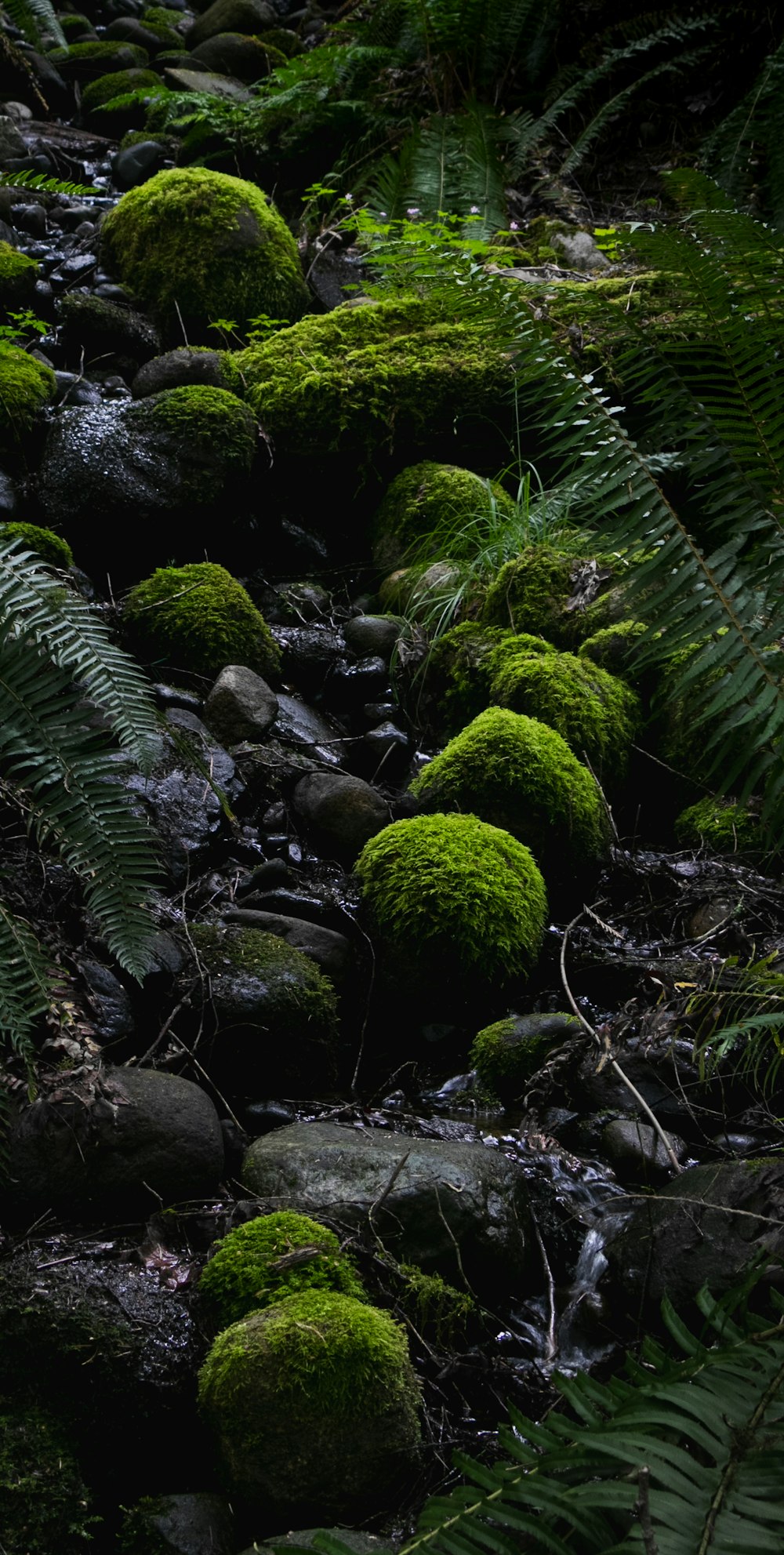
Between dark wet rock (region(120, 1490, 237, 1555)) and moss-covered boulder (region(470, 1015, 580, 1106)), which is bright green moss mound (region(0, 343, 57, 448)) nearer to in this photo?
moss-covered boulder (region(470, 1015, 580, 1106))

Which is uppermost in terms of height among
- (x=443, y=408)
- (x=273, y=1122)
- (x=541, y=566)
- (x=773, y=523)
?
(x=773, y=523)

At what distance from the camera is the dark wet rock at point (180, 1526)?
1.79 meters

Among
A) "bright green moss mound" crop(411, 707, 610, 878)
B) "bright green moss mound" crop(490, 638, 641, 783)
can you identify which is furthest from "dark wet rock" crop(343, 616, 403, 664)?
"bright green moss mound" crop(411, 707, 610, 878)

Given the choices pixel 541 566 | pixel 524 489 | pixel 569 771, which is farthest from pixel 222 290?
pixel 569 771

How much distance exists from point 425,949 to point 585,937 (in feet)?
1.84

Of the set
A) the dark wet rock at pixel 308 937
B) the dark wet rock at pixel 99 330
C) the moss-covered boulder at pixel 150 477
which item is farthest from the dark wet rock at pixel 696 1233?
the dark wet rock at pixel 99 330

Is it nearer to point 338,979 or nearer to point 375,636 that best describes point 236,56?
point 375,636

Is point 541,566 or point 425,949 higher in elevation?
point 541,566

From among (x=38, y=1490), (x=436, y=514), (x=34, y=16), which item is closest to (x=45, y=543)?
(x=436, y=514)

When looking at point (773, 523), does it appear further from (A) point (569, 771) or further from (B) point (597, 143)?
Answer: (B) point (597, 143)

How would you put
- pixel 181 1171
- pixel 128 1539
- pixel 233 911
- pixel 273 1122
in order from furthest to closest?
1. pixel 233 911
2. pixel 273 1122
3. pixel 181 1171
4. pixel 128 1539

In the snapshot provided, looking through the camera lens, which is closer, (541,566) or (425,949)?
(425,949)

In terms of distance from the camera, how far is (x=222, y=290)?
18.4 ft

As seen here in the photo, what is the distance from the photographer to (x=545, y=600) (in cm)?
418
